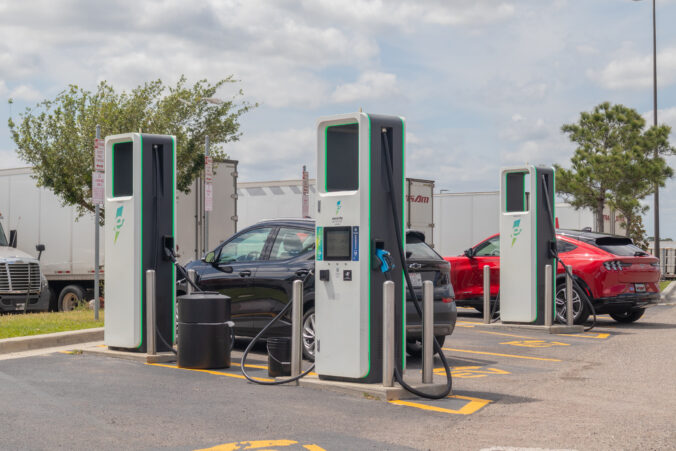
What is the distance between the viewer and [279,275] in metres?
10.4

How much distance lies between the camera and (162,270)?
10.3 metres

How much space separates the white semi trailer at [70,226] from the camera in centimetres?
2025

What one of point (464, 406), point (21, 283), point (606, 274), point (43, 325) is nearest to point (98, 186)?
point (43, 325)

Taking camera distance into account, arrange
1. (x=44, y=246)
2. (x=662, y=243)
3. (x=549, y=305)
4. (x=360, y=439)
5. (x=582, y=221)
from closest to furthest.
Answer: (x=360, y=439), (x=549, y=305), (x=44, y=246), (x=582, y=221), (x=662, y=243)

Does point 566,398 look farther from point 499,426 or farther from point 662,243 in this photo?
point 662,243

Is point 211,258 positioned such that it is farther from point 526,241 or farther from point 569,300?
point 569,300

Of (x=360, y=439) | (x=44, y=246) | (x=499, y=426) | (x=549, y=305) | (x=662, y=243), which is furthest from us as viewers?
(x=662, y=243)

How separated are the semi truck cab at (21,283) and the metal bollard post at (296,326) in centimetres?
1222

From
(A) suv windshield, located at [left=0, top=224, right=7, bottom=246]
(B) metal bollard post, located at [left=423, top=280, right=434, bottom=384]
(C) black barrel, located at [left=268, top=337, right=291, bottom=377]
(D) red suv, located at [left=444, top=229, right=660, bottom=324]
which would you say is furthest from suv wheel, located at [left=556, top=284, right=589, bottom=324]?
(A) suv windshield, located at [left=0, top=224, right=7, bottom=246]

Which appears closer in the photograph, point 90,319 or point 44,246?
point 90,319

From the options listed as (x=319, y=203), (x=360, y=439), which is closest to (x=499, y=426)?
(x=360, y=439)

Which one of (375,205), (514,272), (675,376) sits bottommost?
(675,376)

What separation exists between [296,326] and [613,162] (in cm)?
2489

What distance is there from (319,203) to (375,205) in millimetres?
600
